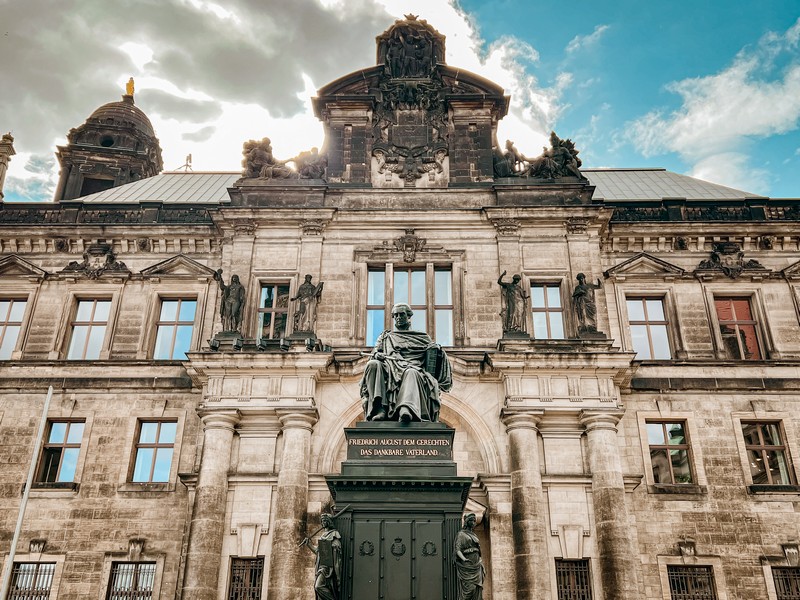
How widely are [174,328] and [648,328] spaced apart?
13571 millimetres

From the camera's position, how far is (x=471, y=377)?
19.5 metres

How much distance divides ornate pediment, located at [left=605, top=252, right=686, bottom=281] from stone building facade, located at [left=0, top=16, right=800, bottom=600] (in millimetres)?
69

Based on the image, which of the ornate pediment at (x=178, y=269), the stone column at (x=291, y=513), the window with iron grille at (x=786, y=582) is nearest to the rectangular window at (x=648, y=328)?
the window with iron grille at (x=786, y=582)

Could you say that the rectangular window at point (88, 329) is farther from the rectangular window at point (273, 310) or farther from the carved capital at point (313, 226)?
the carved capital at point (313, 226)

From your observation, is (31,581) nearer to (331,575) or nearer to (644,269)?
(331,575)

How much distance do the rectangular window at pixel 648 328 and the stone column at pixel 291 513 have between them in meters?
9.42

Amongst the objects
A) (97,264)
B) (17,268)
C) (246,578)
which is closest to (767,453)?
(246,578)

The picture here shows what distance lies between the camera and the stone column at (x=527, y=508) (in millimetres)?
17031

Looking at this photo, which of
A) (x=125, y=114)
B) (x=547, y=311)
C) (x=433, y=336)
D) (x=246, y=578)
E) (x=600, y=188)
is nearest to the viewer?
(x=246, y=578)

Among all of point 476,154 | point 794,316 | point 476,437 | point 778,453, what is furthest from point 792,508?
point 476,154

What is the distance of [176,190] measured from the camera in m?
27.6

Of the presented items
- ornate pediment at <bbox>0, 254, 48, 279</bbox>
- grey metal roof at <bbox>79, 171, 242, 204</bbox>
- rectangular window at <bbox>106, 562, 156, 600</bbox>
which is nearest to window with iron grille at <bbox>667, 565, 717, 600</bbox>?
rectangular window at <bbox>106, 562, 156, 600</bbox>

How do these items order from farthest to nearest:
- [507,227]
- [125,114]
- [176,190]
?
[125,114], [176,190], [507,227]

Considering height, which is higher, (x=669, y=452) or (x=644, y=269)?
(x=644, y=269)
